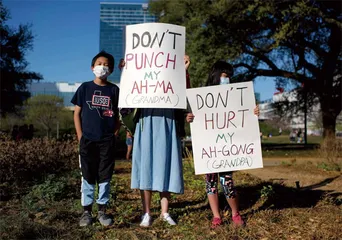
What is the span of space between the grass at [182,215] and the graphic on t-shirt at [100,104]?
3.65 ft

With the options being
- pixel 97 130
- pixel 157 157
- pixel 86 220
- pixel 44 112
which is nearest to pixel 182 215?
pixel 157 157

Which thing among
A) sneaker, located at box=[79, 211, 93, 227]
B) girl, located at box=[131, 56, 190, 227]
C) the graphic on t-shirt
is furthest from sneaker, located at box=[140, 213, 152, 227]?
the graphic on t-shirt

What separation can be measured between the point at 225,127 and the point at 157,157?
0.75 metres

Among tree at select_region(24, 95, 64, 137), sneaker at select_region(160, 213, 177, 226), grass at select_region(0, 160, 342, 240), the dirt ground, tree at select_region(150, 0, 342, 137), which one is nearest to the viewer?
grass at select_region(0, 160, 342, 240)

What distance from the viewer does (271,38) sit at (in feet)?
51.9

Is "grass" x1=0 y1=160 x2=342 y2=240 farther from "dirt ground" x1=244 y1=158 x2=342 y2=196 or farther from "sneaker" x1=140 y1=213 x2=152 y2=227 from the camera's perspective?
"dirt ground" x1=244 y1=158 x2=342 y2=196

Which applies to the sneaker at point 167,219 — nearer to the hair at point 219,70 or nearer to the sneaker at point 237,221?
the sneaker at point 237,221

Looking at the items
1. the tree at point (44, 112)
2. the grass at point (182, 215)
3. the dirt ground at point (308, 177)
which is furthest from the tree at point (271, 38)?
the tree at point (44, 112)

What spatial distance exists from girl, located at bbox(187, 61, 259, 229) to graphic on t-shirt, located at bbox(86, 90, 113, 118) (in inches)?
31.6

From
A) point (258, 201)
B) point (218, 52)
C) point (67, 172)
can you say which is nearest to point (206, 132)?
point (258, 201)

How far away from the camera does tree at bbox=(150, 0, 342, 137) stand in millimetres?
14881

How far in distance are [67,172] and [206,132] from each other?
3586 mm

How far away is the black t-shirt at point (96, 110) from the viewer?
12.4 feet

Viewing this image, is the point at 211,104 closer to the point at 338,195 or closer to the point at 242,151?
the point at 242,151
